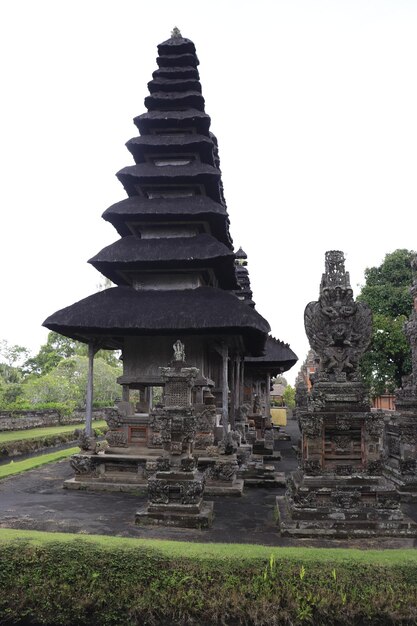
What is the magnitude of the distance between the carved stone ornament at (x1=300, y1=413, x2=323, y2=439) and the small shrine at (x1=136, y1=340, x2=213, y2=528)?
8.59 ft

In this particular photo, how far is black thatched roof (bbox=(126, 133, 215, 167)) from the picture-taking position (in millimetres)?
17844

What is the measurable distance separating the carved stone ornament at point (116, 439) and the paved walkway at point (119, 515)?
190cm

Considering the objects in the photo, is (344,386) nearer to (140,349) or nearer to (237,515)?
(237,515)

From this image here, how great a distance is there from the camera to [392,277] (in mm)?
35281

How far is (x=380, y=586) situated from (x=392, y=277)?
1267 inches

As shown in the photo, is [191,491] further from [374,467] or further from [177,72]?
[177,72]

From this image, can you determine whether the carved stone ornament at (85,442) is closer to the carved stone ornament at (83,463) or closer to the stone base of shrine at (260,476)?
the carved stone ornament at (83,463)

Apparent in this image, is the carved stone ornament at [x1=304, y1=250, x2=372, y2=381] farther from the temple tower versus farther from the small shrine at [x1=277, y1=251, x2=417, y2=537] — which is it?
the temple tower

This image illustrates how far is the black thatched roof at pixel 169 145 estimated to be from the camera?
1784cm

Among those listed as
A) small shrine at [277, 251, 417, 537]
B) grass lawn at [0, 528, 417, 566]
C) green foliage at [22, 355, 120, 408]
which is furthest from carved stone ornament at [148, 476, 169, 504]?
green foliage at [22, 355, 120, 408]

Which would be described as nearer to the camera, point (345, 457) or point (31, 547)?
point (31, 547)

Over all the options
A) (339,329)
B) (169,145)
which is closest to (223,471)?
(339,329)

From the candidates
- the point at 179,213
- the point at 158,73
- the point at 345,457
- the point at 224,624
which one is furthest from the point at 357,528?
the point at 158,73

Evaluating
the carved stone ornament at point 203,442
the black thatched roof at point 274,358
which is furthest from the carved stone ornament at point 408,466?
the black thatched roof at point 274,358
